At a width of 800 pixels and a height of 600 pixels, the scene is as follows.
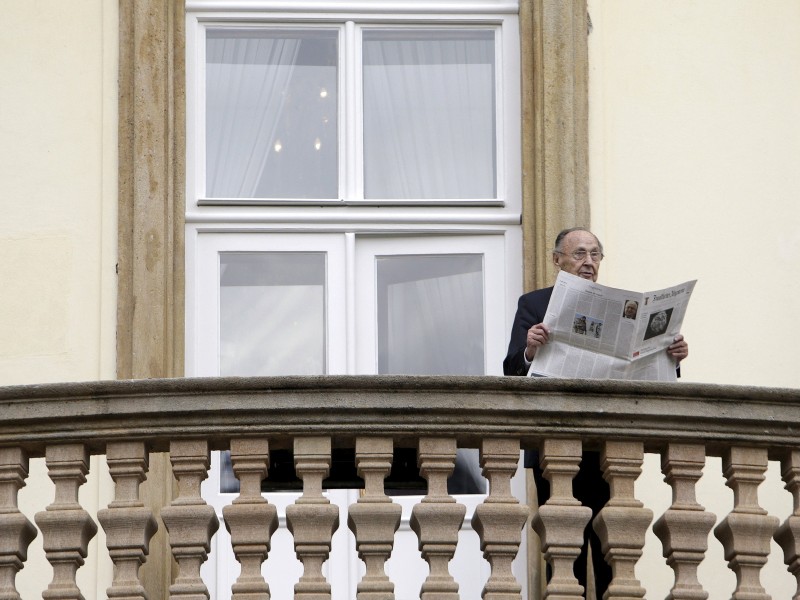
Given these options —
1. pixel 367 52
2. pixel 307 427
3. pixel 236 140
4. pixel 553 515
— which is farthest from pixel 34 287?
pixel 553 515

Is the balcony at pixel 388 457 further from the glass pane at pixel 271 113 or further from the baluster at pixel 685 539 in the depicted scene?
the glass pane at pixel 271 113

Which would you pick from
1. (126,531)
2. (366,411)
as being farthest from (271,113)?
(126,531)

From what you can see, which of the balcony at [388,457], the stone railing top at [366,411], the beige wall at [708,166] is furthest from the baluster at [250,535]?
the beige wall at [708,166]

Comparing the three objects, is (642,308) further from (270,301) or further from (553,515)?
(270,301)

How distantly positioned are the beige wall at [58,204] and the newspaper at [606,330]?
2362 millimetres

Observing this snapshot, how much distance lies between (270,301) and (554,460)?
2.77 metres

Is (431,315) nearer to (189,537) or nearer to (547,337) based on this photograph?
(547,337)

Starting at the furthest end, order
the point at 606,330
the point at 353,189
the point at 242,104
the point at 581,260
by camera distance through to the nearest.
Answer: the point at 242,104 → the point at 353,189 → the point at 581,260 → the point at 606,330

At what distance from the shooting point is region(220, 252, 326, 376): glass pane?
29.2 ft

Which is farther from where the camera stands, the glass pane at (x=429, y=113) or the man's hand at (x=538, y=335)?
the glass pane at (x=429, y=113)

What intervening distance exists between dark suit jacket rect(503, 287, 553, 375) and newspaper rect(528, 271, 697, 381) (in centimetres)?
41

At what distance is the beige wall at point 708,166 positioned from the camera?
8766mm

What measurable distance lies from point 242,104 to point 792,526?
377cm

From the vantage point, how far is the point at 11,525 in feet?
21.0
